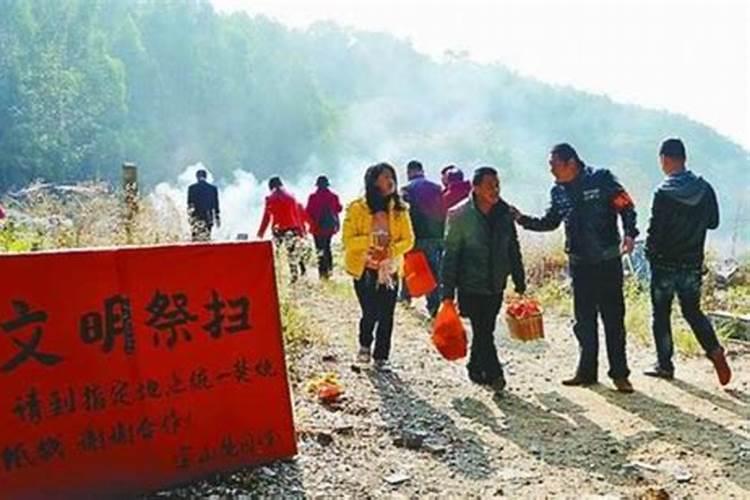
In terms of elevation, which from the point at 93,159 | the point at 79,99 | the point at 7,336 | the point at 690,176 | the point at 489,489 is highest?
the point at 79,99

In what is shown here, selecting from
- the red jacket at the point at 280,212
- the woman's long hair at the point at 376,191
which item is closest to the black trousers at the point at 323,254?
the red jacket at the point at 280,212

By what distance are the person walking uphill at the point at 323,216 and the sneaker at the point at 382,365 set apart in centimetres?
573

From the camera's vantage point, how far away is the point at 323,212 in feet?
41.8

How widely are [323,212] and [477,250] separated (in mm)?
6721

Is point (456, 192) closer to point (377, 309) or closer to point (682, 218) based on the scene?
point (377, 309)

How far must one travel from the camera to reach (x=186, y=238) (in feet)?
31.5

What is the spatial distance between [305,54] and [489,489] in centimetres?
5273

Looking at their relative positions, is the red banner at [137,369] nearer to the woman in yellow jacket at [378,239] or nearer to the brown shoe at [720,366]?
the woman in yellow jacket at [378,239]

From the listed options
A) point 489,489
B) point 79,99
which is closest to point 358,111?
point 79,99

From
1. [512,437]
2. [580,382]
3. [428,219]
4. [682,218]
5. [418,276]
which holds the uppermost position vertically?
[428,219]

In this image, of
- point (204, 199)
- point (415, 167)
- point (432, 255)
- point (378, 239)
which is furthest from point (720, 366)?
point (204, 199)

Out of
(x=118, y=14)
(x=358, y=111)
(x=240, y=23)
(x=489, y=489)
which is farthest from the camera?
(x=358, y=111)

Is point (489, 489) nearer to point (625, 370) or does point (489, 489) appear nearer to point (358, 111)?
point (625, 370)

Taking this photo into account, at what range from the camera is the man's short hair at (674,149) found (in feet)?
21.0
